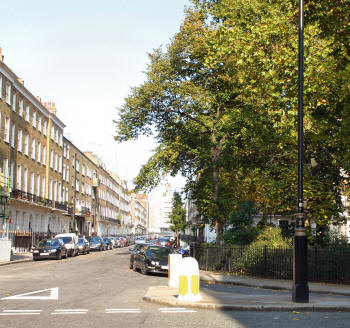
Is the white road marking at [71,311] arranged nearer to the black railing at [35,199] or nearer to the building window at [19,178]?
the black railing at [35,199]

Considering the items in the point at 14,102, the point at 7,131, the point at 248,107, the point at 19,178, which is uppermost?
the point at 14,102

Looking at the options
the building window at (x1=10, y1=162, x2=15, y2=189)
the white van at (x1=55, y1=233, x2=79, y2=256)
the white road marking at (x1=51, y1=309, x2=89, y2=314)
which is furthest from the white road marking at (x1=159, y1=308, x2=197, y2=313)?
the building window at (x1=10, y1=162, x2=15, y2=189)

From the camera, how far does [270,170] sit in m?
23.2

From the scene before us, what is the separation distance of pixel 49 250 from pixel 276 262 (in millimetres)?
19230

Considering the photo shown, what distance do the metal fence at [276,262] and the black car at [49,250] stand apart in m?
13.7

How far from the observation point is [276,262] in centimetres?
2134

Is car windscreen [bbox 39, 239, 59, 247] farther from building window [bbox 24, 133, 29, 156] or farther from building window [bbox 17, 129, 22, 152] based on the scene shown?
building window [bbox 24, 133, 29, 156]

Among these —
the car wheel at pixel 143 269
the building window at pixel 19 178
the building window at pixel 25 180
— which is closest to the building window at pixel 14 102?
the building window at pixel 19 178

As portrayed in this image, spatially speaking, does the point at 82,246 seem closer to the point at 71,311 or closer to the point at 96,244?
the point at 96,244

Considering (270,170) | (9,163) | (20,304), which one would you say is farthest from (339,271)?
(9,163)

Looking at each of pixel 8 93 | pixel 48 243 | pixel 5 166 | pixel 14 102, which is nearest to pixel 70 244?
pixel 48 243

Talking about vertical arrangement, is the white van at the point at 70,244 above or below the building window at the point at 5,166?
below

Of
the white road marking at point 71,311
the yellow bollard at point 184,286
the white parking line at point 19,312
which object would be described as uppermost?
the yellow bollard at point 184,286

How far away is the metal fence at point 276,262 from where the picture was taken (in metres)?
19.6
